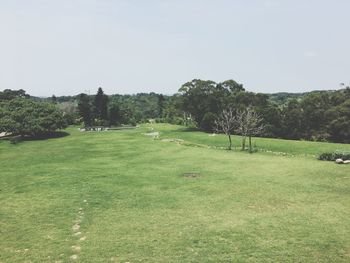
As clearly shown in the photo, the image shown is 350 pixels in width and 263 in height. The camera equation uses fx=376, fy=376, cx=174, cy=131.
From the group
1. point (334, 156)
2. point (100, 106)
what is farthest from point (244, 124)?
point (100, 106)

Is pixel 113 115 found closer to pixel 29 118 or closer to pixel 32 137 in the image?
pixel 32 137

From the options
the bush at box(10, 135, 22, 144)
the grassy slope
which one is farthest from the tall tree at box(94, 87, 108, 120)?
the grassy slope

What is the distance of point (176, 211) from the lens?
60.8 feet

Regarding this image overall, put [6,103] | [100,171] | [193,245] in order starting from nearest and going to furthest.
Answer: [193,245] < [100,171] < [6,103]

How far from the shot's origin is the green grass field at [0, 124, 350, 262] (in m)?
13.5

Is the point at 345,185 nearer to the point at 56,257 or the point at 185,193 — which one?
the point at 185,193

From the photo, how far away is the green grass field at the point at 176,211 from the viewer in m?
13.5

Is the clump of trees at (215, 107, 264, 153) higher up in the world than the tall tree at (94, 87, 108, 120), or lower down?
lower down

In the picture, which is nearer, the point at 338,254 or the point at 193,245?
the point at 338,254

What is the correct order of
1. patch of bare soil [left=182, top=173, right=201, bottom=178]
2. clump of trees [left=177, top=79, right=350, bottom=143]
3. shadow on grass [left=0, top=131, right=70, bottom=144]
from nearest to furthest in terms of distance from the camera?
patch of bare soil [left=182, top=173, right=201, bottom=178], shadow on grass [left=0, top=131, right=70, bottom=144], clump of trees [left=177, top=79, right=350, bottom=143]

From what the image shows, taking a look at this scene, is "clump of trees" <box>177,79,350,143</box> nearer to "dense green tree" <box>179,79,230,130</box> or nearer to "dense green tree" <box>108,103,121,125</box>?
"dense green tree" <box>179,79,230,130</box>

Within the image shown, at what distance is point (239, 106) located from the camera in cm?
6594

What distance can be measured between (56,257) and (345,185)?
59.9 ft

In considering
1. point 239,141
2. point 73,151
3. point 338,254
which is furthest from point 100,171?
point 239,141
